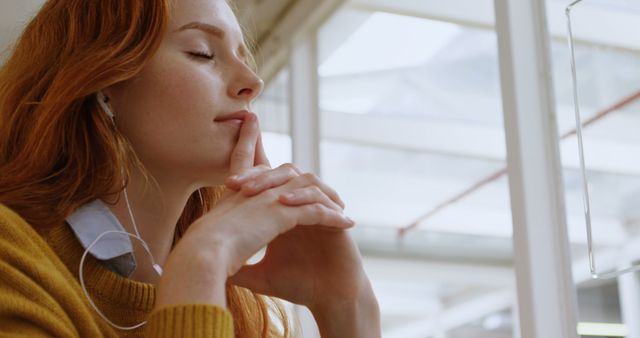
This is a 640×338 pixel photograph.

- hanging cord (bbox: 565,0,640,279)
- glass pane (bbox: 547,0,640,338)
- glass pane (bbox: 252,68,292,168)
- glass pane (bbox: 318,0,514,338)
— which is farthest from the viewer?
glass pane (bbox: 252,68,292,168)

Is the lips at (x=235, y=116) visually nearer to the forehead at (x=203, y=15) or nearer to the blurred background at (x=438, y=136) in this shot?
the forehead at (x=203, y=15)

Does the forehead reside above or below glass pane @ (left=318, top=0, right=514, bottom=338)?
below

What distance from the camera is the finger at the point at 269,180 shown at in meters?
1.05

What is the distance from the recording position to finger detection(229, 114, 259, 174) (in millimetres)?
1131

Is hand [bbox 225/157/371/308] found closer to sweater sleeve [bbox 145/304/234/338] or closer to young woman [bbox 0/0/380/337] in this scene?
young woman [bbox 0/0/380/337]

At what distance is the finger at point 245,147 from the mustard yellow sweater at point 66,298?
18 centimetres

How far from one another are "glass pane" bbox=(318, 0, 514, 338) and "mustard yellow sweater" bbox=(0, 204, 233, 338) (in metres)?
1.53

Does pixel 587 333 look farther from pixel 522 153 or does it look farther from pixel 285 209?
pixel 285 209

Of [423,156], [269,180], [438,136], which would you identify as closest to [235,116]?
[269,180]

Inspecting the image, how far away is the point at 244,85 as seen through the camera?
1178 mm

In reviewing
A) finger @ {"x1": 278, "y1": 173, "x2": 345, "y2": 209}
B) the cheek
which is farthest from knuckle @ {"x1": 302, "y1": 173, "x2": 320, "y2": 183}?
the cheek

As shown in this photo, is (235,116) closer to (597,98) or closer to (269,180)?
(269,180)

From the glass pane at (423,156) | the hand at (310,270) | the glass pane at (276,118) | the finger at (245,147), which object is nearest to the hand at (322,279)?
the hand at (310,270)

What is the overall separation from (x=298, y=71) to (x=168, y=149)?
1610 mm
